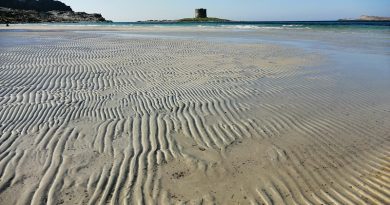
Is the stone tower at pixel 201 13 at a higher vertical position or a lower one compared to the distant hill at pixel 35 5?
lower

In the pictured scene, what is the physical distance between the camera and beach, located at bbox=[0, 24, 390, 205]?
468 centimetres

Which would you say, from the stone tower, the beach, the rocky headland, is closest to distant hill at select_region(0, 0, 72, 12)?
the rocky headland

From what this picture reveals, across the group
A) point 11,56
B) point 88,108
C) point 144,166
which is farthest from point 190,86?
point 11,56

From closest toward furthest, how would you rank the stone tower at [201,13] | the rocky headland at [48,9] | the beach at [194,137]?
the beach at [194,137]
the stone tower at [201,13]
the rocky headland at [48,9]

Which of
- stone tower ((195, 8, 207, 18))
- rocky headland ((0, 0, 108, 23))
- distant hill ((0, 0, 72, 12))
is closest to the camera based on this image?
stone tower ((195, 8, 207, 18))

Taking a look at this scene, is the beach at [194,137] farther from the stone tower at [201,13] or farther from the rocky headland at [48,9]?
the rocky headland at [48,9]

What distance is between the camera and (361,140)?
21.1ft

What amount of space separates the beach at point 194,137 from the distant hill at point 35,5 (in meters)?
131

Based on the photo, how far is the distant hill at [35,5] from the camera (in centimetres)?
12440

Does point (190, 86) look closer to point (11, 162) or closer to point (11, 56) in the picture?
point (11, 162)

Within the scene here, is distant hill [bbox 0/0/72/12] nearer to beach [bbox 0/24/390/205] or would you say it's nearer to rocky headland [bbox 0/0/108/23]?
rocky headland [bbox 0/0/108/23]

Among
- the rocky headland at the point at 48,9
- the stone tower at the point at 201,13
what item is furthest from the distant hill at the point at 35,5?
the stone tower at the point at 201,13

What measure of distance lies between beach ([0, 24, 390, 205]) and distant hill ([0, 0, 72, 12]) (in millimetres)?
130654

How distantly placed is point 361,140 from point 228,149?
250cm
